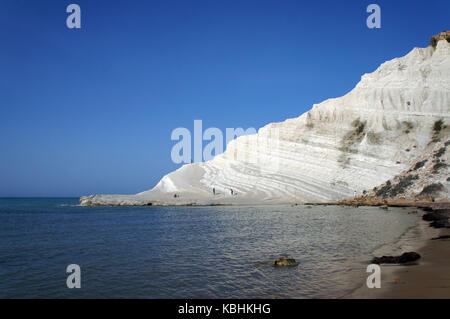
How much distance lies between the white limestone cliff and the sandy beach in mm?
34803

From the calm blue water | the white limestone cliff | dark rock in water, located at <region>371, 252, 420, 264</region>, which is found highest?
the white limestone cliff

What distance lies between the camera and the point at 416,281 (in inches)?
281

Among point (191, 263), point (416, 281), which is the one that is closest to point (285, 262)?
point (191, 263)

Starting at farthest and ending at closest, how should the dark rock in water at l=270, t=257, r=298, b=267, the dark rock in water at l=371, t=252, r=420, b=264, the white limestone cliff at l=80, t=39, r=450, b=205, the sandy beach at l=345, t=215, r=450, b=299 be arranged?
the white limestone cliff at l=80, t=39, r=450, b=205, the dark rock in water at l=270, t=257, r=298, b=267, the dark rock in water at l=371, t=252, r=420, b=264, the sandy beach at l=345, t=215, r=450, b=299

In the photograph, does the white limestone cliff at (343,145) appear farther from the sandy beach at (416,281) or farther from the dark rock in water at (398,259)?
→ the sandy beach at (416,281)

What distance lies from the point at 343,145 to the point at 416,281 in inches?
1710

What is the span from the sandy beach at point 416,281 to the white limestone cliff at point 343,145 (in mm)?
34803

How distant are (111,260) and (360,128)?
1787 inches

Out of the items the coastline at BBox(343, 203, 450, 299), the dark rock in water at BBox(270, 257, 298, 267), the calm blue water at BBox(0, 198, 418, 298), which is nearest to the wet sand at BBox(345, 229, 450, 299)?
the coastline at BBox(343, 203, 450, 299)

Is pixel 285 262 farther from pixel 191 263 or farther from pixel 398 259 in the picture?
pixel 398 259

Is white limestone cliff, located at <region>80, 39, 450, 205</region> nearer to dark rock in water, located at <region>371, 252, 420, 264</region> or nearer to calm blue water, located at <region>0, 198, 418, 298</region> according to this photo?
calm blue water, located at <region>0, 198, 418, 298</region>

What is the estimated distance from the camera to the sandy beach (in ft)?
20.6

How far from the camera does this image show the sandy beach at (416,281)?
6273 millimetres

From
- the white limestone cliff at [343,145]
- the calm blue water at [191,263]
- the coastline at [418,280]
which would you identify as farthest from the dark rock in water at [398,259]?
the white limestone cliff at [343,145]
